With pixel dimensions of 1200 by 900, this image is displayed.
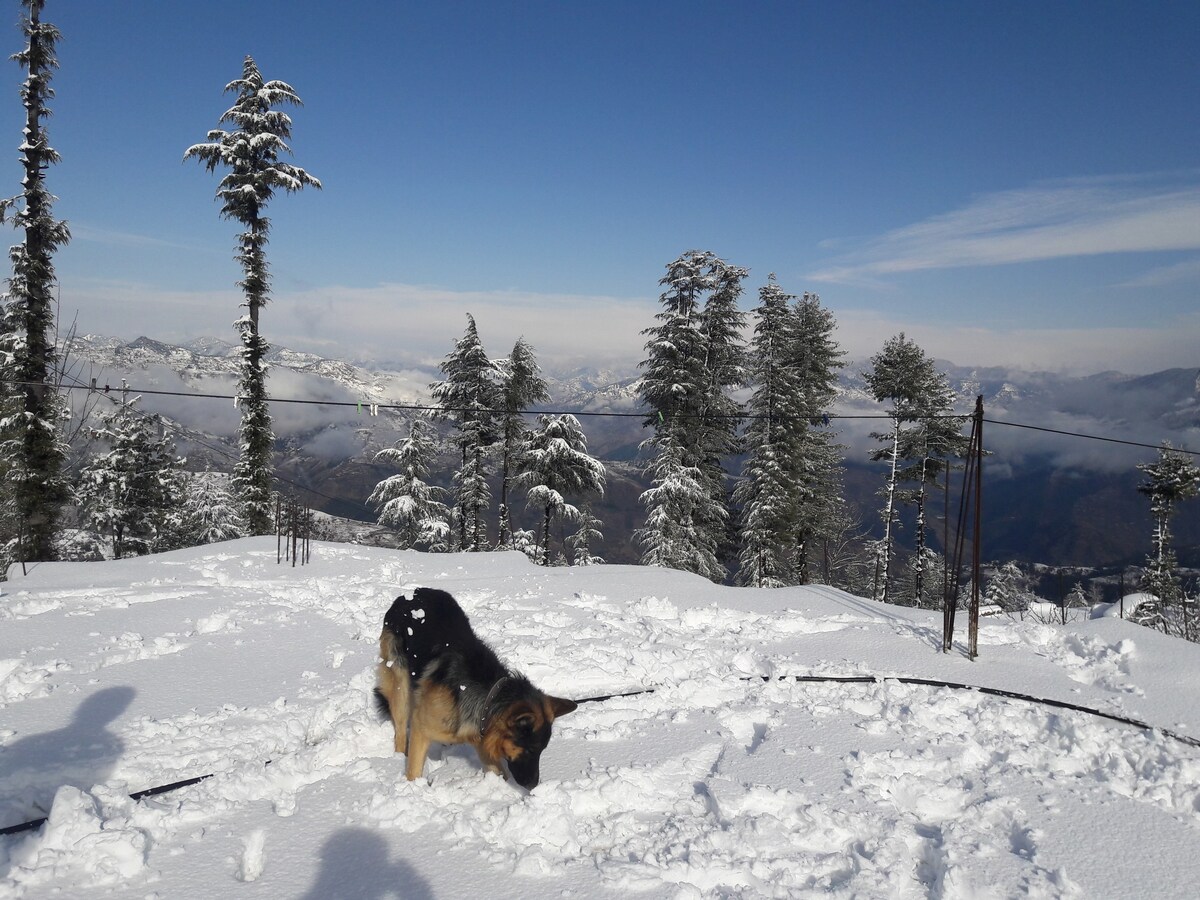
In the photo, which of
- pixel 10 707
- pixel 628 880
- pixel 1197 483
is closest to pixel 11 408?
pixel 10 707

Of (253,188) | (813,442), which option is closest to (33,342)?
(253,188)

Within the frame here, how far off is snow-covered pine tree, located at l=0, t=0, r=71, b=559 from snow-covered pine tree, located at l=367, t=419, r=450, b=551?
464 inches

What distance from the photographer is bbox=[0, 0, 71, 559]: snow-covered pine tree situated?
15.6m

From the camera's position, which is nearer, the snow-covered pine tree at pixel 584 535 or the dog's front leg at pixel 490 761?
the dog's front leg at pixel 490 761

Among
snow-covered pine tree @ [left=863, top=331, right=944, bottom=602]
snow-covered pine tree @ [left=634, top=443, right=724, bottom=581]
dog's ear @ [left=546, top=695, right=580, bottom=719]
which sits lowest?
snow-covered pine tree @ [left=634, top=443, right=724, bottom=581]

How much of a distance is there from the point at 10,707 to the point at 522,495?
22.4 metres

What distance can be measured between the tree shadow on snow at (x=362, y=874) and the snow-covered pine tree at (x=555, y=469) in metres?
22.0

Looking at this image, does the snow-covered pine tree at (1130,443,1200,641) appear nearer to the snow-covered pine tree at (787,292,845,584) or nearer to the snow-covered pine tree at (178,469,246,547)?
the snow-covered pine tree at (787,292,845,584)

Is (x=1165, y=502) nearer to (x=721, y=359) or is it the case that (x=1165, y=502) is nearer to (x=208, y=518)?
(x=721, y=359)

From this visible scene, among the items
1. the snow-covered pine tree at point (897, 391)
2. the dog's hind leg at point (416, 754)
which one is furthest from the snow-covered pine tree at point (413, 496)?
the dog's hind leg at point (416, 754)

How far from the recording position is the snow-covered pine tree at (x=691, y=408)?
24.1m

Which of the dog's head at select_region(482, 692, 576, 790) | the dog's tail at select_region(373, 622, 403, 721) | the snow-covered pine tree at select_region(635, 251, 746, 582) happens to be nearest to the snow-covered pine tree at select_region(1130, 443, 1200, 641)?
the snow-covered pine tree at select_region(635, 251, 746, 582)

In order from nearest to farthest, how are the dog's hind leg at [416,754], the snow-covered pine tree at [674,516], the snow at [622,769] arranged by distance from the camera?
the snow at [622,769]
the dog's hind leg at [416,754]
the snow-covered pine tree at [674,516]

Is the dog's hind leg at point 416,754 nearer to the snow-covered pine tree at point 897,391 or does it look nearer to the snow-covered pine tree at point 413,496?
the snow-covered pine tree at point 413,496
